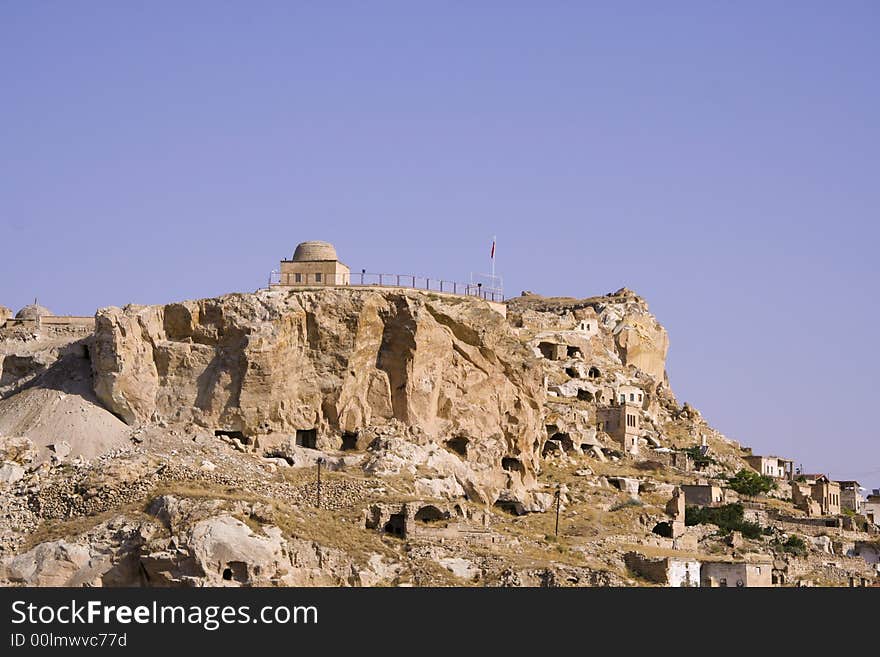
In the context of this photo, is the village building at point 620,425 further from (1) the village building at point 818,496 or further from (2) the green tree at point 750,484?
(1) the village building at point 818,496

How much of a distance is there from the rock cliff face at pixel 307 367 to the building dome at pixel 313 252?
4.65m

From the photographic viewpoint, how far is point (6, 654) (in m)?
50.7

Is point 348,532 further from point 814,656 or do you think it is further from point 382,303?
point 814,656

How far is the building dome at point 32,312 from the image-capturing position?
83438 millimetres

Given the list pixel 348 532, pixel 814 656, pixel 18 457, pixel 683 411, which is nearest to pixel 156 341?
pixel 18 457

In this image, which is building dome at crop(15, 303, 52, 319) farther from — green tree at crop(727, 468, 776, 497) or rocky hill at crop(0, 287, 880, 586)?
green tree at crop(727, 468, 776, 497)

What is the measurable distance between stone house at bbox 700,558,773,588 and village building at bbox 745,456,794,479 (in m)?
28.3

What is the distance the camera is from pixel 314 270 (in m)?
79.1

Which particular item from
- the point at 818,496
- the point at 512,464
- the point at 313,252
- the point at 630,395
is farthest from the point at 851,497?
the point at 313,252

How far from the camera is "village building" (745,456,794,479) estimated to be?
102 m

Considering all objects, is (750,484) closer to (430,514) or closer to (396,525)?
(430,514)

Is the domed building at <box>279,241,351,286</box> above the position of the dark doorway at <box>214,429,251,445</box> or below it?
above

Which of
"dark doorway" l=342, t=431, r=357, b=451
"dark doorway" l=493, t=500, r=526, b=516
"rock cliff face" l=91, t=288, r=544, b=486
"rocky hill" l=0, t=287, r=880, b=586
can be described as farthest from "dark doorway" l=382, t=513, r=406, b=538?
"dark doorway" l=493, t=500, r=526, b=516

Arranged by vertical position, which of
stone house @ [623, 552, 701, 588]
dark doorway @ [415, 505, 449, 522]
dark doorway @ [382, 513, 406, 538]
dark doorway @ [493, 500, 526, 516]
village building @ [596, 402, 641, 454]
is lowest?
stone house @ [623, 552, 701, 588]
